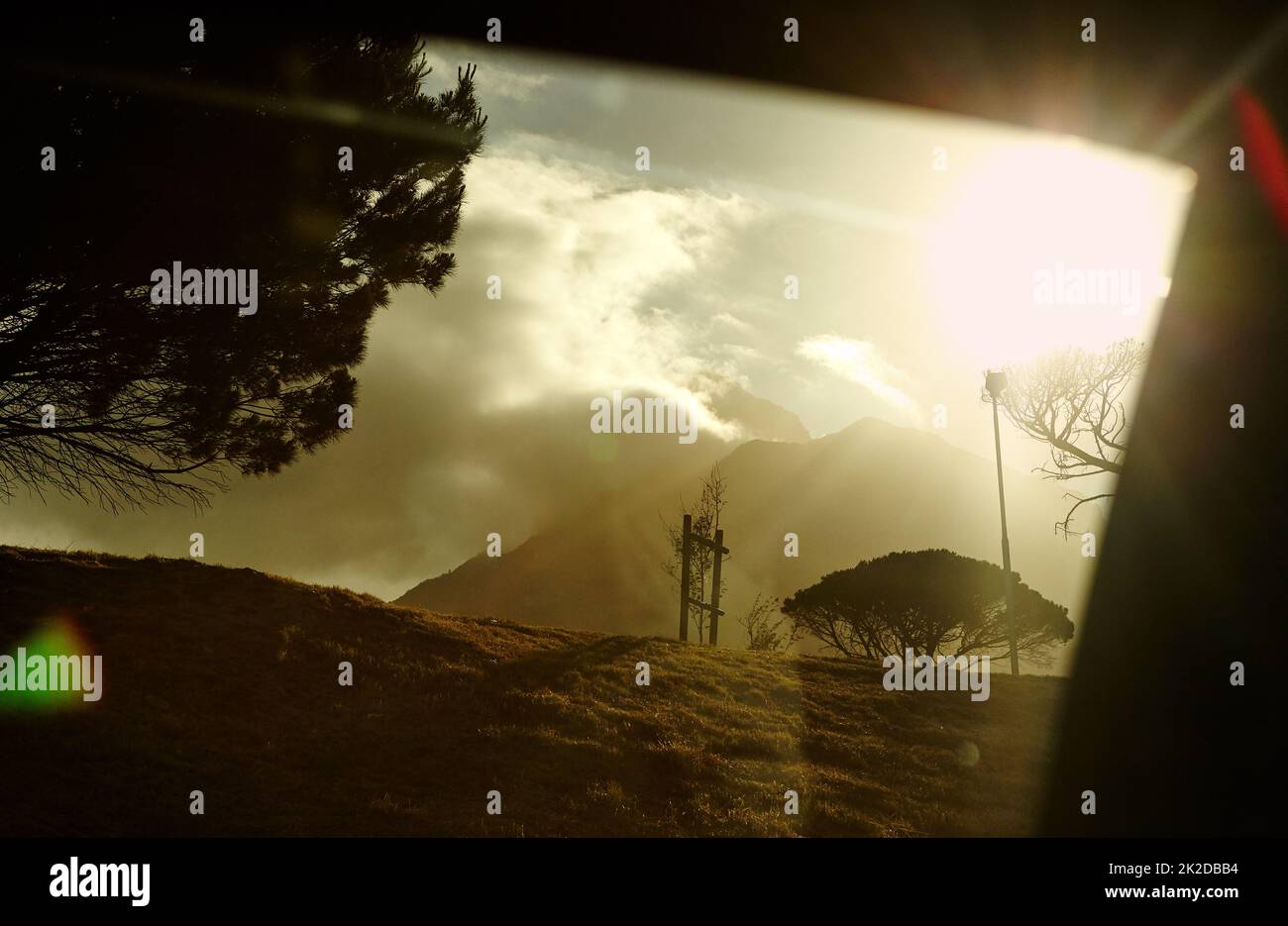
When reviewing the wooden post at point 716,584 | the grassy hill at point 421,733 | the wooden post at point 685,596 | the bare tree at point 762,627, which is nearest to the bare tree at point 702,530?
the wooden post at point 716,584

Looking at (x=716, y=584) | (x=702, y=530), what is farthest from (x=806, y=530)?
(x=716, y=584)

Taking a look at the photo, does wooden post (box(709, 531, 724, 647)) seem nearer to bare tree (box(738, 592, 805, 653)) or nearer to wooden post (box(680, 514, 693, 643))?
wooden post (box(680, 514, 693, 643))

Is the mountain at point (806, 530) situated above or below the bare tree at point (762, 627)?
above

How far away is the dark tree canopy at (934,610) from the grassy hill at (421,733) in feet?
42.7

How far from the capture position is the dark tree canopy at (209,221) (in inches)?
332

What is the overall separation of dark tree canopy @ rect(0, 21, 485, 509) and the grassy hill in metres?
2.45

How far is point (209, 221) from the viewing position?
29.5ft

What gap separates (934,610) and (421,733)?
22.6 meters

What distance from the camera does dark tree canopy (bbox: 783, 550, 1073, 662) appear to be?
27.3 metres

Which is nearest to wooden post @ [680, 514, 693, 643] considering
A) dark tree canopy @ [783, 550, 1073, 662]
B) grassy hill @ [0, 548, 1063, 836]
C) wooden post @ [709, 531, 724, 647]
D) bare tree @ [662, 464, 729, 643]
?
wooden post @ [709, 531, 724, 647]

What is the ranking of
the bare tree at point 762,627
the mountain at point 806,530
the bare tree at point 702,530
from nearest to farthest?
the bare tree at point 702,530, the bare tree at point 762,627, the mountain at point 806,530

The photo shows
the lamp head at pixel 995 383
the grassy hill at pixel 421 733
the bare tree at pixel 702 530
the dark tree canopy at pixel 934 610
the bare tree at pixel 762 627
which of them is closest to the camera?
the grassy hill at pixel 421 733

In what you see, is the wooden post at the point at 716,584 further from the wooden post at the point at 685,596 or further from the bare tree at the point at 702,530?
the bare tree at the point at 702,530

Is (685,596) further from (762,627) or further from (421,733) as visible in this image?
(421,733)
